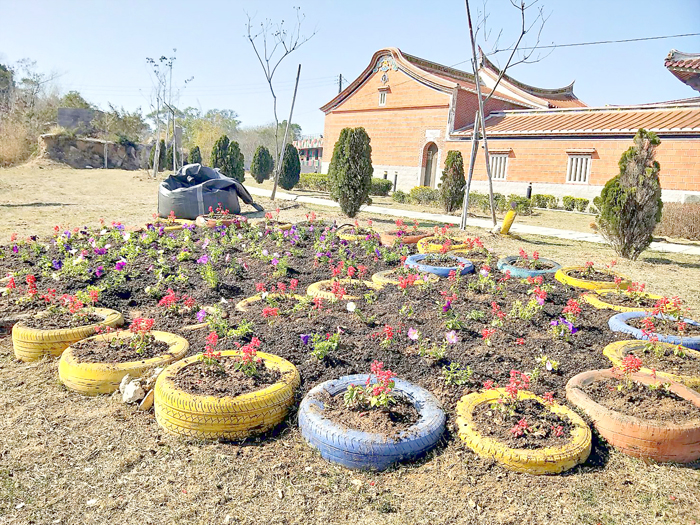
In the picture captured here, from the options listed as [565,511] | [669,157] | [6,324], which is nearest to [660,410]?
[565,511]

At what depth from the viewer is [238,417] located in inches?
110

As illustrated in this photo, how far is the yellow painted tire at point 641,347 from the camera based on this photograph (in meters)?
3.20

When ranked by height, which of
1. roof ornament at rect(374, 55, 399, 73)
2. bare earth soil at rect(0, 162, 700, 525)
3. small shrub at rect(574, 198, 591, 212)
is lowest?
bare earth soil at rect(0, 162, 700, 525)

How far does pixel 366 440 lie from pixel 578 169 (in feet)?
62.7

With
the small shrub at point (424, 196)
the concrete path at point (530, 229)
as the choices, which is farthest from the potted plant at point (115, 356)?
the small shrub at point (424, 196)

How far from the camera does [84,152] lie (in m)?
29.8

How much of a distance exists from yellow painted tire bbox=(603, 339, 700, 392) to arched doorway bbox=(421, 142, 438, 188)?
21642 millimetres

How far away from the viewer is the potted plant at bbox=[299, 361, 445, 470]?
2.54 m

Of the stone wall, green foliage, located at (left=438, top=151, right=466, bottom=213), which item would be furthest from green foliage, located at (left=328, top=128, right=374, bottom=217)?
the stone wall

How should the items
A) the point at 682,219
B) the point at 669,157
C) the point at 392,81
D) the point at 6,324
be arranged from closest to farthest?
the point at 6,324
the point at 682,219
the point at 669,157
the point at 392,81

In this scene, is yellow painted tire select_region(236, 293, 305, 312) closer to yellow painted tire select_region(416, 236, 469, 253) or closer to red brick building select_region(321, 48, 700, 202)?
yellow painted tire select_region(416, 236, 469, 253)

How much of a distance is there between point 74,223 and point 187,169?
9.75 ft

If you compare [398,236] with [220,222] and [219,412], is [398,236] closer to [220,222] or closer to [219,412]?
[220,222]

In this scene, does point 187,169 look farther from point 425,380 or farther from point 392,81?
point 392,81
